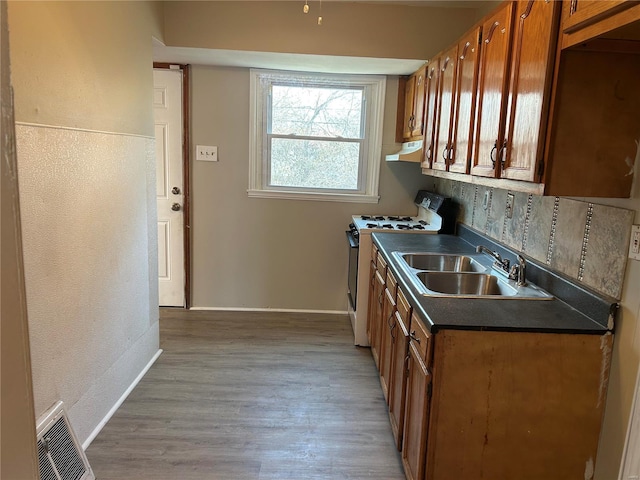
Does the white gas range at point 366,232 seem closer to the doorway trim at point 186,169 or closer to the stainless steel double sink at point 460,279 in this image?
the stainless steel double sink at point 460,279

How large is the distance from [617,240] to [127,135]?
2.44 meters

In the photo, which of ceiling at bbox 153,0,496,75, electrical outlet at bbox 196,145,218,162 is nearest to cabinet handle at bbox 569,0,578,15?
ceiling at bbox 153,0,496,75

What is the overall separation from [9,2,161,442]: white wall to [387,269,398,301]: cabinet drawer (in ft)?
5.02

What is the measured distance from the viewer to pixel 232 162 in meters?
3.91

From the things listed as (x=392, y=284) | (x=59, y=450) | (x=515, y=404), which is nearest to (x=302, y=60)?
(x=392, y=284)

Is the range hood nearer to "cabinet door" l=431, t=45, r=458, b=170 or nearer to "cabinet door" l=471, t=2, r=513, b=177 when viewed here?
"cabinet door" l=431, t=45, r=458, b=170

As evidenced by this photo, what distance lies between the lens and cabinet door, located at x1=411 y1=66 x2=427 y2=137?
3.22m

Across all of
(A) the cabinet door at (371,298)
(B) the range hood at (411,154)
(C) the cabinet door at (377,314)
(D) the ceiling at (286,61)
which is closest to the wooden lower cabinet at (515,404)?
(C) the cabinet door at (377,314)

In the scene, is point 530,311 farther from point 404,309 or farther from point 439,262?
point 439,262

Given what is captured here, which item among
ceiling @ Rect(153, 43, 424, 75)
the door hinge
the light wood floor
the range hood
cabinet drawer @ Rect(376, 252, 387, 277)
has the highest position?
ceiling @ Rect(153, 43, 424, 75)

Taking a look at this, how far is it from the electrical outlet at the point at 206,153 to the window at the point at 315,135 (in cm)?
32

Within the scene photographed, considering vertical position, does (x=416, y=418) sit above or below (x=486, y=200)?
below

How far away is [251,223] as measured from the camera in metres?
4.02

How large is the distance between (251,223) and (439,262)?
1904 mm
